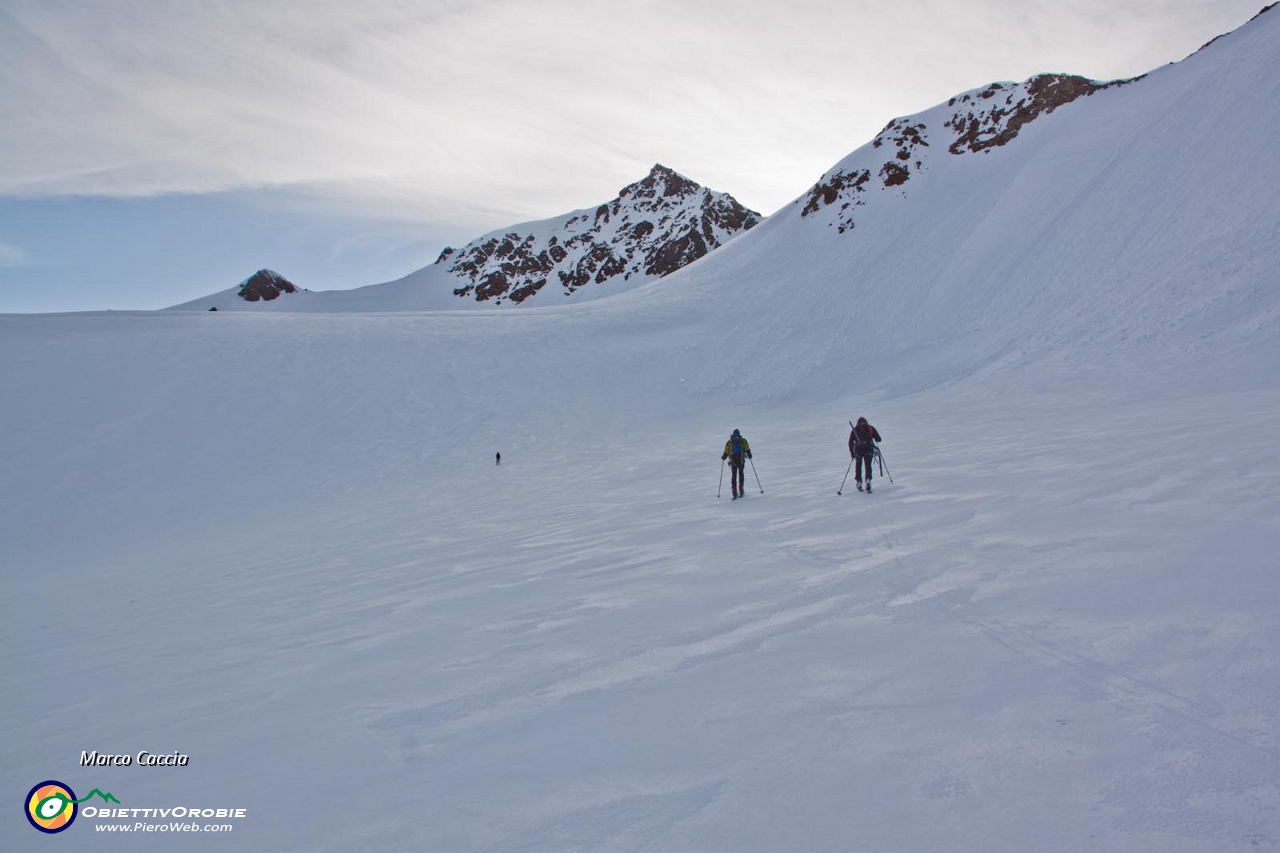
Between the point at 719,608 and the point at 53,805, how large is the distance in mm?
4886

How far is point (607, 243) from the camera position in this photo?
142m

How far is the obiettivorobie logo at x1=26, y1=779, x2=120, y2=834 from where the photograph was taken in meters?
4.09

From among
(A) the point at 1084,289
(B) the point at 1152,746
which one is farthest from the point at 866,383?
(B) the point at 1152,746

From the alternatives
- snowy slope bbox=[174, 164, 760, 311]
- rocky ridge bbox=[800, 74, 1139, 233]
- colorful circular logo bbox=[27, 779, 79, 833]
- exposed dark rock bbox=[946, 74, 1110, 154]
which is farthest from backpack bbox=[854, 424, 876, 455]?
snowy slope bbox=[174, 164, 760, 311]

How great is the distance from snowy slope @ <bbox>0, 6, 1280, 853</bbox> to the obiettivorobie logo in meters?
0.10

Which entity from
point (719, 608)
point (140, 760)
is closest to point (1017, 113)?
point (719, 608)

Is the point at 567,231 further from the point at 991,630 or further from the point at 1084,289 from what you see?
the point at 991,630

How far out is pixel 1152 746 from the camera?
324 cm

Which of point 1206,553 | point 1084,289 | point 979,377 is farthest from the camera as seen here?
point 1084,289

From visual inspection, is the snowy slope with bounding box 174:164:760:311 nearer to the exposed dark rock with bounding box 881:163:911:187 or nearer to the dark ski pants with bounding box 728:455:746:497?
the exposed dark rock with bounding box 881:163:911:187

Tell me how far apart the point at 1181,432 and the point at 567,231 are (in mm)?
153708

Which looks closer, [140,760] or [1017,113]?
[140,760]

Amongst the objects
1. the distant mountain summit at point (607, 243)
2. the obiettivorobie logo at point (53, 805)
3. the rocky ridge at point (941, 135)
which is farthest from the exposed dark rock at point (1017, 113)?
the distant mountain summit at point (607, 243)

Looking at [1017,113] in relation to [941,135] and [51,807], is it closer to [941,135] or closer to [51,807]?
[941,135]
